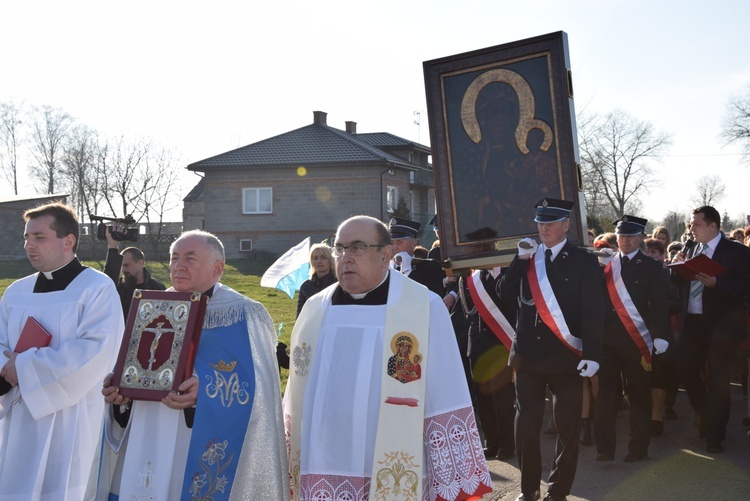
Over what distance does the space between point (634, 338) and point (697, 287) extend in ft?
4.14

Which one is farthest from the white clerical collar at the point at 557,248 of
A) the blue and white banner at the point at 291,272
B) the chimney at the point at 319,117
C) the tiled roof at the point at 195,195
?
the tiled roof at the point at 195,195

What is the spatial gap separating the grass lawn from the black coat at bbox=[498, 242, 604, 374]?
20.8 feet

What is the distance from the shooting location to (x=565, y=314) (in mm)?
6629

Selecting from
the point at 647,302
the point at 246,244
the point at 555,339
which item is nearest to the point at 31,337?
the point at 555,339

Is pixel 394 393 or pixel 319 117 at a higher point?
pixel 319 117

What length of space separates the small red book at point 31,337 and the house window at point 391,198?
128ft

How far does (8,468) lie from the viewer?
215 inches

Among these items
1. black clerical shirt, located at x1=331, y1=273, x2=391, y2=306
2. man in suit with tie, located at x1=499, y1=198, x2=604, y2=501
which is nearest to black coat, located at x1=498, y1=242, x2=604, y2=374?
man in suit with tie, located at x1=499, y1=198, x2=604, y2=501

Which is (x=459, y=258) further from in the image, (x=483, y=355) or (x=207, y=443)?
(x=207, y=443)

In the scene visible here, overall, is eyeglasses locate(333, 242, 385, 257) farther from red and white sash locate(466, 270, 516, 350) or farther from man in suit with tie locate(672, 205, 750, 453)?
man in suit with tie locate(672, 205, 750, 453)

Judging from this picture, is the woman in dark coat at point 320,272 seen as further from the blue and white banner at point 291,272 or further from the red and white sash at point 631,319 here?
the blue and white banner at point 291,272

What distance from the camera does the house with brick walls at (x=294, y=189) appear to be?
4416 centimetres

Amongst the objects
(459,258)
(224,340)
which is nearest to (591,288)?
(459,258)

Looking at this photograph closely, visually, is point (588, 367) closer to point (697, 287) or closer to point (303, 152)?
point (697, 287)
